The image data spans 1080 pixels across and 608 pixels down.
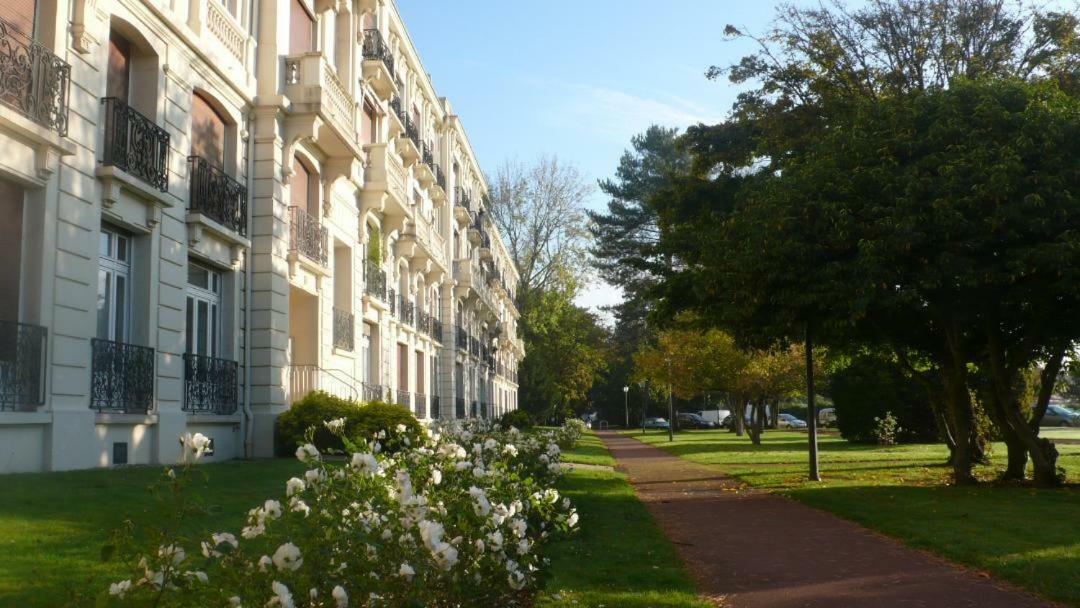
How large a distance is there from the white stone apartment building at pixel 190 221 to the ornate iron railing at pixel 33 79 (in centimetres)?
2

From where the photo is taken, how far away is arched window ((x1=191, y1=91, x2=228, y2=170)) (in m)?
14.6

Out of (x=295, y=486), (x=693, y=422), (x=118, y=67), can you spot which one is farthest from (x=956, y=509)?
(x=693, y=422)

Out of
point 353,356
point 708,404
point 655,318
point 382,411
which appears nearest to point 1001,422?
point 655,318

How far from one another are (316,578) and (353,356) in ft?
56.2

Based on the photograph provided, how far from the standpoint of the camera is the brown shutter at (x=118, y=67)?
12492 millimetres

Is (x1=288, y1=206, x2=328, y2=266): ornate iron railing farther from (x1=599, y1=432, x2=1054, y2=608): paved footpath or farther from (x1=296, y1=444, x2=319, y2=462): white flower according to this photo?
(x1=296, y1=444, x2=319, y2=462): white flower

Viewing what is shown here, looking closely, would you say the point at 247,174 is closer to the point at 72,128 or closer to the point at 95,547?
the point at 72,128

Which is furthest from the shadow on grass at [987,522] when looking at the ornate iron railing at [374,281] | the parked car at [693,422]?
the parked car at [693,422]

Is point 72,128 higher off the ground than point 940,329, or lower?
higher

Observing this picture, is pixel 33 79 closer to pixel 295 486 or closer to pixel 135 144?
pixel 135 144

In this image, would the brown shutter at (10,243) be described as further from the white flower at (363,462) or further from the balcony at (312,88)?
the balcony at (312,88)

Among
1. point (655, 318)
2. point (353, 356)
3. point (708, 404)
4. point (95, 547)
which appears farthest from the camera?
point (708, 404)

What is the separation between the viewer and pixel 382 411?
15.9 m

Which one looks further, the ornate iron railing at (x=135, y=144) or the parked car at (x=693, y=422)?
the parked car at (x=693, y=422)
